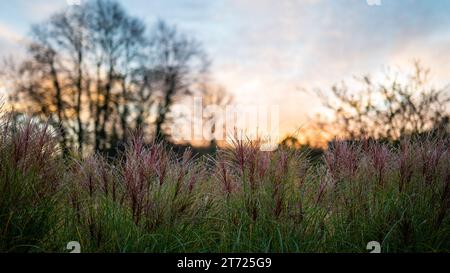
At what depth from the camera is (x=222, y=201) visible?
3564 mm

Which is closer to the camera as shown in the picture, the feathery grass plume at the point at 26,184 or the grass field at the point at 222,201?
the feathery grass plume at the point at 26,184

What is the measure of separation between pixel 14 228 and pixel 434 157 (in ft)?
9.36

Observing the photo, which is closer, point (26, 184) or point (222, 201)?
point (26, 184)

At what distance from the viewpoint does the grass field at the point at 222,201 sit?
3.08m

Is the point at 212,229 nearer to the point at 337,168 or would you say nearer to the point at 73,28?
the point at 337,168

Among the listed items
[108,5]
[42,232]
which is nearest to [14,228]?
Answer: [42,232]

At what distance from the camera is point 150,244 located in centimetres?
313

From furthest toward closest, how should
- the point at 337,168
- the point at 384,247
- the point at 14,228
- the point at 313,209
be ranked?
the point at 337,168
the point at 313,209
the point at 384,247
the point at 14,228

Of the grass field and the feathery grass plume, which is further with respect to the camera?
the grass field

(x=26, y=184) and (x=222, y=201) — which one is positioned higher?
(x=26, y=184)

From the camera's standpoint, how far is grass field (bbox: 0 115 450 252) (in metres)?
3.08

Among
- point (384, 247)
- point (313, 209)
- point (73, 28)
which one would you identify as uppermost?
point (73, 28)

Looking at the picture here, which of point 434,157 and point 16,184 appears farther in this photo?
point 434,157

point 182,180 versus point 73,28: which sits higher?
point 73,28
